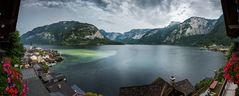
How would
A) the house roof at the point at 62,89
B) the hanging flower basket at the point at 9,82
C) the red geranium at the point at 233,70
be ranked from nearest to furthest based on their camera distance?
1. the hanging flower basket at the point at 9,82
2. the red geranium at the point at 233,70
3. the house roof at the point at 62,89

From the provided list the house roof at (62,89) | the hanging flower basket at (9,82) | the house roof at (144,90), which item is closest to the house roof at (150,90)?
the house roof at (144,90)

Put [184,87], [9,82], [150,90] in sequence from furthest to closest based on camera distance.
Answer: [184,87]
[150,90]
[9,82]

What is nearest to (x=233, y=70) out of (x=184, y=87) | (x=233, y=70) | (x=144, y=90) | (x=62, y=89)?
(x=233, y=70)

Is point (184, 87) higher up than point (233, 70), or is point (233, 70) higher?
point (233, 70)

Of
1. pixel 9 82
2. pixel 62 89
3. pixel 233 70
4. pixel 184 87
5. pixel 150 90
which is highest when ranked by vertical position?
pixel 233 70

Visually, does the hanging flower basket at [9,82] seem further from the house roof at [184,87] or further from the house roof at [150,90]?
the house roof at [184,87]

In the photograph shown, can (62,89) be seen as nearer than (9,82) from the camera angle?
No

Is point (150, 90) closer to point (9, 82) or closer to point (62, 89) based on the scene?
point (62, 89)

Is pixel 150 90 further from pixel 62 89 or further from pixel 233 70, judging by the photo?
Result: pixel 233 70

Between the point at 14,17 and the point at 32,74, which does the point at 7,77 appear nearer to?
the point at 14,17

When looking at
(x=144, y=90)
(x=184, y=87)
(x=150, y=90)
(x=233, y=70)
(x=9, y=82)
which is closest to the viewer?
(x=9, y=82)

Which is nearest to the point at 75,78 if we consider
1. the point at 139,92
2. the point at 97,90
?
the point at 97,90
